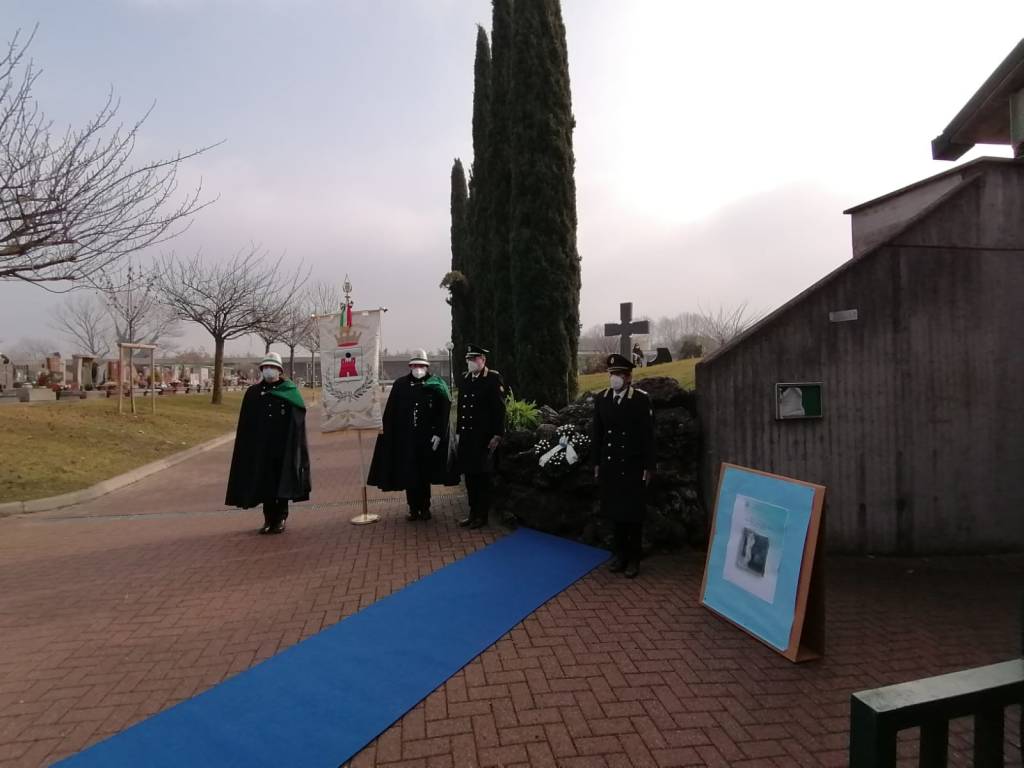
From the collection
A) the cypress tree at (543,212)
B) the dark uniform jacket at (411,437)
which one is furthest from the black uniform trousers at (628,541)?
the cypress tree at (543,212)

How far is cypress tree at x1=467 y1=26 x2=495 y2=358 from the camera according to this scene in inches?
706

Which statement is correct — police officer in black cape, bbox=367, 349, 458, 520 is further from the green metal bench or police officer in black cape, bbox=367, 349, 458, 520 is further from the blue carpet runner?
the green metal bench

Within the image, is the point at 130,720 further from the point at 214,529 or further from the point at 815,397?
the point at 815,397

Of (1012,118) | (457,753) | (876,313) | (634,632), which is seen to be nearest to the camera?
(457,753)

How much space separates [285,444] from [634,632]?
178 inches

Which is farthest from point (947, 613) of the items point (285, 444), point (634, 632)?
point (285, 444)

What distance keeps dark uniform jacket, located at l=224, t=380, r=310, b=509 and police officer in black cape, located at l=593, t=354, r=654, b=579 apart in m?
3.59

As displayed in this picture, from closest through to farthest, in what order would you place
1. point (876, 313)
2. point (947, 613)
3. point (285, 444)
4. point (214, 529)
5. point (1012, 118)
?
point (1012, 118), point (947, 613), point (876, 313), point (285, 444), point (214, 529)

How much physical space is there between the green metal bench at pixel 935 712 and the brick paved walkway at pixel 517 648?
1.49m

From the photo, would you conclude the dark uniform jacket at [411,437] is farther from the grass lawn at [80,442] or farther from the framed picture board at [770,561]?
the grass lawn at [80,442]

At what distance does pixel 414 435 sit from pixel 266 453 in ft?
5.61

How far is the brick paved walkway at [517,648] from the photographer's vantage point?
292cm

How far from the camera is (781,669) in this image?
11.7 ft

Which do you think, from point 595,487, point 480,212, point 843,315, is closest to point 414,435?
point 595,487
